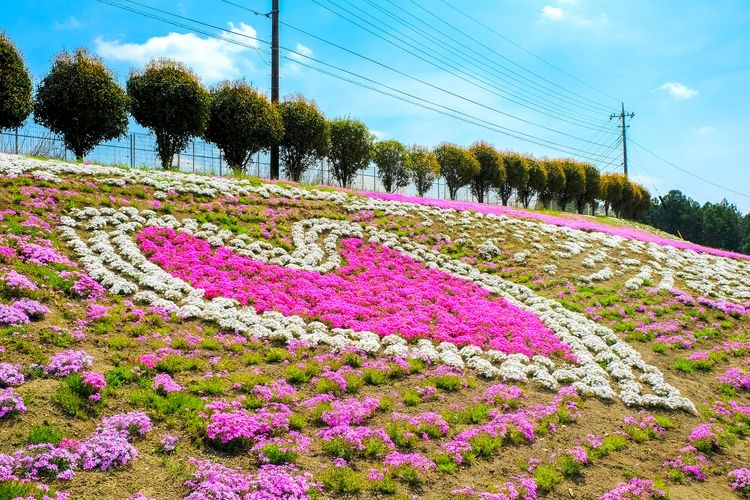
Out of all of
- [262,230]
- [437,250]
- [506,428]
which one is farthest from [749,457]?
[262,230]

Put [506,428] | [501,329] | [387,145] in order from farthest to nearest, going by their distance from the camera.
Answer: [387,145]
[501,329]
[506,428]

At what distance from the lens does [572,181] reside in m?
79.8

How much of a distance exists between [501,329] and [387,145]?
3591 cm

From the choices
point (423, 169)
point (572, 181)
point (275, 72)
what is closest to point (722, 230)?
point (572, 181)

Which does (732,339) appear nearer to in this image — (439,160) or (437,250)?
(437,250)

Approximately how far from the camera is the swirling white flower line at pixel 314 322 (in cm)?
1655

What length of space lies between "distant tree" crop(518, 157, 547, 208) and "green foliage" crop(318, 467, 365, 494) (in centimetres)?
6451

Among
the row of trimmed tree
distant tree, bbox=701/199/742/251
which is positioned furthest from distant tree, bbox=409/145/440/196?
distant tree, bbox=701/199/742/251

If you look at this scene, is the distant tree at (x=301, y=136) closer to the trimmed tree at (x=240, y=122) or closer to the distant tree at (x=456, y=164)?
the trimmed tree at (x=240, y=122)

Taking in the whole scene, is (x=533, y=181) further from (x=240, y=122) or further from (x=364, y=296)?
(x=364, y=296)

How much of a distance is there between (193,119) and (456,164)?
32.6 meters

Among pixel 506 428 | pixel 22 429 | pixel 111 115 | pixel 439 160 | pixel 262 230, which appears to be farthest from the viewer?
pixel 439 160

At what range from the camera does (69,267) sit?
56.3 ft

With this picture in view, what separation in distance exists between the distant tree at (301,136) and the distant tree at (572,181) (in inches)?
1987
